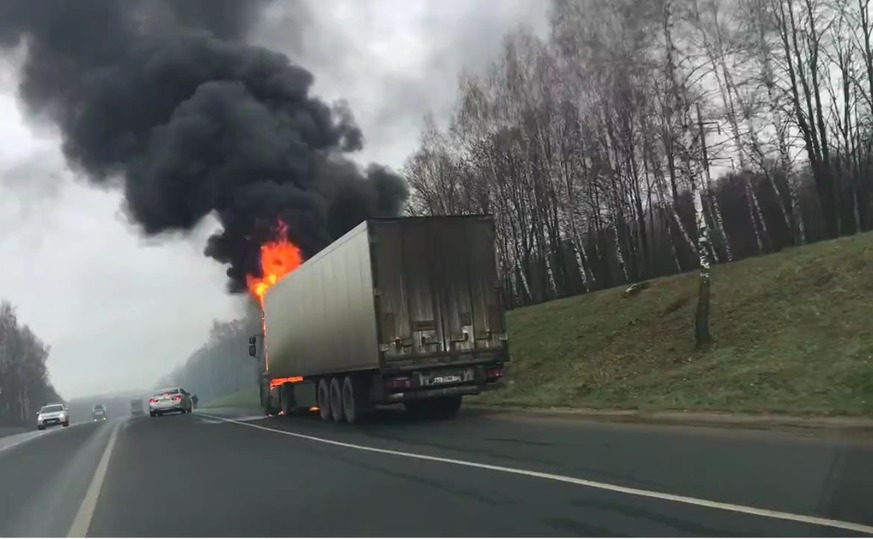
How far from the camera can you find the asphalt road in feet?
19.8

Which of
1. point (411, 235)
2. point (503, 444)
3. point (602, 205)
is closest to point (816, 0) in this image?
point (602, 205)

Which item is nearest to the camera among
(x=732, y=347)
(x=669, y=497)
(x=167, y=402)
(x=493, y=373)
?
(x=669, y=497)

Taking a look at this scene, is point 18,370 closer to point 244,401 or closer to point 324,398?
point 244,401

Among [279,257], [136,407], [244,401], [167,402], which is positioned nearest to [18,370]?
[136,407]

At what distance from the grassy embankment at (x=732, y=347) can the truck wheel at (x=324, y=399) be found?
393 centimetres

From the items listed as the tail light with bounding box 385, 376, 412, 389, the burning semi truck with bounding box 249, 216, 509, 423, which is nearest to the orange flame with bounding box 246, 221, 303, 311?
the burning semi truck with bounding box 249, 216, 509, 423

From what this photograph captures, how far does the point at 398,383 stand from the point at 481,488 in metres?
7.64

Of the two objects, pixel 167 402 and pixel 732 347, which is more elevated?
pixel 167 402

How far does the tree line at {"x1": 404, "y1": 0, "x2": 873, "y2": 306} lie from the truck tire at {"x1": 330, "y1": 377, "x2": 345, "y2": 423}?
978 cm

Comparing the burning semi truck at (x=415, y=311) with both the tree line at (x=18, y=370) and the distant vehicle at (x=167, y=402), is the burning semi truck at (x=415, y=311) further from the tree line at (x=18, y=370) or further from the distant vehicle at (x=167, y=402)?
the tree line at (x=18, y=370)

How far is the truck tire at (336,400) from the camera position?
58.9 feet

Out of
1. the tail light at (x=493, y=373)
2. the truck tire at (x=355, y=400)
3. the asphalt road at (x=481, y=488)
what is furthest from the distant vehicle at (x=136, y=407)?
the tail light at (x=493, y=373)

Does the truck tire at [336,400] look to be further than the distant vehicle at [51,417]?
No

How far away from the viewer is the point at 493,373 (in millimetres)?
15953
